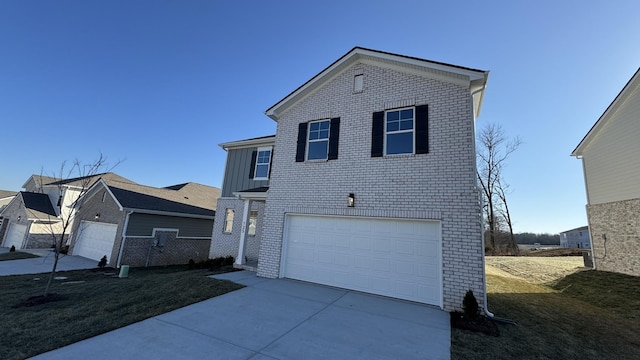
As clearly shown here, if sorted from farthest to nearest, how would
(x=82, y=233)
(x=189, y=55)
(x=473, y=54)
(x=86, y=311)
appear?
1. (x=82, y=233)
2. (x=189, y=55)
3. (x=473, y=54)
4. (x=86, y=311)

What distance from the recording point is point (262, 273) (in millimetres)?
9383

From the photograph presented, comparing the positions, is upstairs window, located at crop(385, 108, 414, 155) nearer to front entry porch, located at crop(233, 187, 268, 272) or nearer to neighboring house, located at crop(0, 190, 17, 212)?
front entry porch, located at crop(233, 187, 268, 272)

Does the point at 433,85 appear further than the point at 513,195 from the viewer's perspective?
No

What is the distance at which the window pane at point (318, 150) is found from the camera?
948 centimetres

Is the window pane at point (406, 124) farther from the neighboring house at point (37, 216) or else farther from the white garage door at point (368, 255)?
the neighboring house at point (37, 216)

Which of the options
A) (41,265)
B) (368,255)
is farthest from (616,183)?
(41,265)

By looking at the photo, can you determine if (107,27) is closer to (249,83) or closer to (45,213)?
(249,83)

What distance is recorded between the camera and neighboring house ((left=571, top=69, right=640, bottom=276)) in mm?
11516

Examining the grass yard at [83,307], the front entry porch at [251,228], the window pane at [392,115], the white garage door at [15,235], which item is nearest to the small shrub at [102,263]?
the grass yard at [83,307]

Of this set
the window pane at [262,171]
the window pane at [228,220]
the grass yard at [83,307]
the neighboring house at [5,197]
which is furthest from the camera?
the neighboring house at [5,197]

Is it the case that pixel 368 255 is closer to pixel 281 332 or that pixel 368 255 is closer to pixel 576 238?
pixel 281 332

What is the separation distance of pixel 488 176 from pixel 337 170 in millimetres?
27639

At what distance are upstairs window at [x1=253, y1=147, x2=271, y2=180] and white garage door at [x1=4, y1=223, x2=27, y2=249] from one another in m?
22.2

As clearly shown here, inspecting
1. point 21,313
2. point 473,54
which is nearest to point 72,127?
point 21,313
